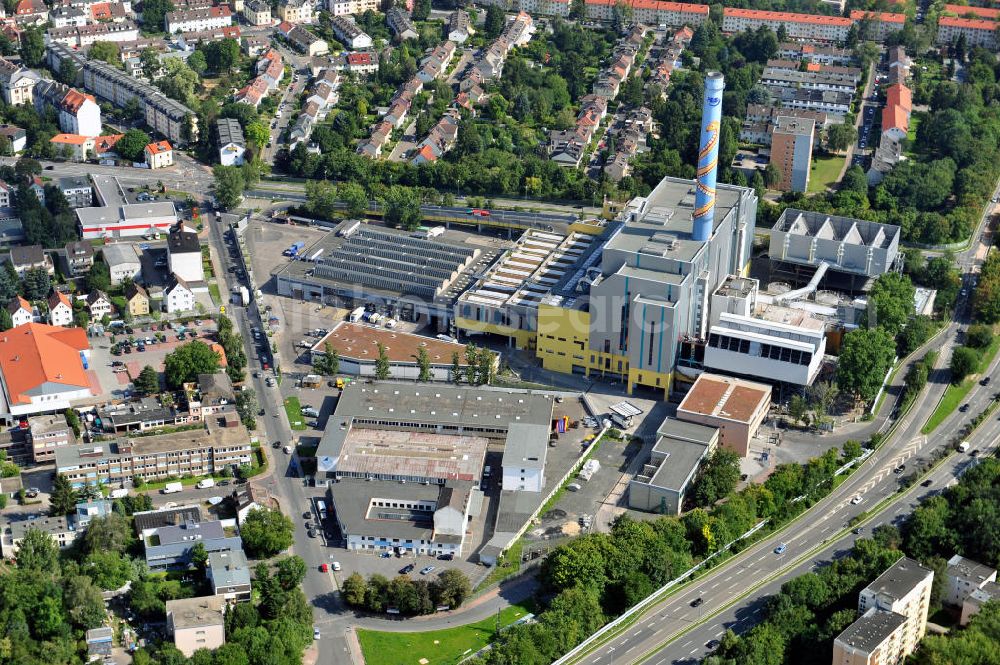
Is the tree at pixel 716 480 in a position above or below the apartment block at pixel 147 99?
below

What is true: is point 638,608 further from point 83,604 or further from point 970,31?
point 970,31

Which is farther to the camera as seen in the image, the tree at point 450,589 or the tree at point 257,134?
the tree at point 257,134

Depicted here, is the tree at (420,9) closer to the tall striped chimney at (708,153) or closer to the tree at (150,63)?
the tree at (150,63)

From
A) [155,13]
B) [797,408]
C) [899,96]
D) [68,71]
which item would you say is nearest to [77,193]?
[68,71]

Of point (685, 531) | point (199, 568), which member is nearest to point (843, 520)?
point (685, 531)

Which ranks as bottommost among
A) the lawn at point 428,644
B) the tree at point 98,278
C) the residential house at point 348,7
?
the lawn at point 428,644

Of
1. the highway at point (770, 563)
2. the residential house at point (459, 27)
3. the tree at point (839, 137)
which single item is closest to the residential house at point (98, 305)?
the highway at point (770, 563)
